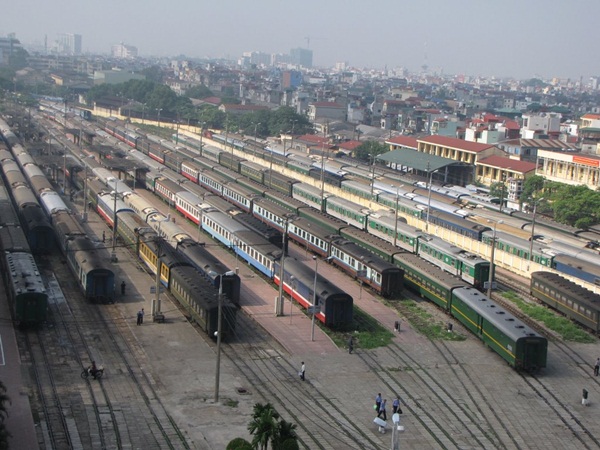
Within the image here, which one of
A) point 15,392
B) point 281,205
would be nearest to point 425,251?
point 281,205

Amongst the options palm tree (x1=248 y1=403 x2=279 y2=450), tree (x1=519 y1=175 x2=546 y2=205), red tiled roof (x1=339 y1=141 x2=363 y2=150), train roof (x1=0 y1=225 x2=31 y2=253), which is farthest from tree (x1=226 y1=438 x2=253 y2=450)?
red tiled roof (x1=339 y1=141 x2=363 y2=150)

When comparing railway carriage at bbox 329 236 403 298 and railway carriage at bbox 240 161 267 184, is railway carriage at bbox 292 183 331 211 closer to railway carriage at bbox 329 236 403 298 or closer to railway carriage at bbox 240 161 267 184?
railway carriage at bbox 240 161 267 184

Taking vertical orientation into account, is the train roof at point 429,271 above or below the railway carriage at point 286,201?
below

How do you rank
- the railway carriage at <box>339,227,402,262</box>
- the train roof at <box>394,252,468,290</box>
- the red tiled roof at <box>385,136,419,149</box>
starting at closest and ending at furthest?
the train roof at <box>394,252,468,290</box> → the railway carriage at <box>339,227,402,262</box> → the red tiled roof at <box>385,136,419,149</box>

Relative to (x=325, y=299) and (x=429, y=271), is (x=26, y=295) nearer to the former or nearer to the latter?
(x=325, y=299)

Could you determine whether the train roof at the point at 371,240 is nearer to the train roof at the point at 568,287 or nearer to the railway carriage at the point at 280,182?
the train roof at the point at 568,287

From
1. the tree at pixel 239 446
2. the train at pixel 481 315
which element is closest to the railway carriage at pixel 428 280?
the train at pixel 481 315

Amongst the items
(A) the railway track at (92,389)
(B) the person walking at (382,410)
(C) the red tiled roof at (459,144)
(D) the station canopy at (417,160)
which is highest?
(C) the red tiled roof at (459,144)
